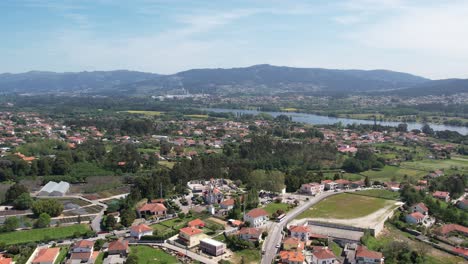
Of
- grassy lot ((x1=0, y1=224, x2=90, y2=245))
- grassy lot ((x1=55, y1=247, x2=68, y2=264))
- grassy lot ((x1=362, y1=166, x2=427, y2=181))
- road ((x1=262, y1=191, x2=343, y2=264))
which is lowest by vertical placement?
grassy lot ((x1=362, y1=166, x2=427, y2=181))

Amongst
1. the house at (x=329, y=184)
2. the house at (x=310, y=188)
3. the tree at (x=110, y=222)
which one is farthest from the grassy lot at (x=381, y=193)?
the tree at (x=110, y=222)

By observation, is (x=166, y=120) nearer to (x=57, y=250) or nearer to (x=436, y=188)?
(x=436, y=188)

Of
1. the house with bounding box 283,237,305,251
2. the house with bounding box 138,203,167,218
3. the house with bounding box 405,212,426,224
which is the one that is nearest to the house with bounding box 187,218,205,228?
the house with bounding box 138,203,167,218

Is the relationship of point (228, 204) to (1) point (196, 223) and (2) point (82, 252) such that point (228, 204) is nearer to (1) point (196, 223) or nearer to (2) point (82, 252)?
(1) point (196, 223)

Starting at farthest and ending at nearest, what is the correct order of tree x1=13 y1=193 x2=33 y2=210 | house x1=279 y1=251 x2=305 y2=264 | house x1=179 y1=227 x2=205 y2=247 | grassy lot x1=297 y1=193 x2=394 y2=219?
tree x1=13 y1=193 x2=33 y2=210 → grassy lot x1=297 y1=193 x2=394 y2=219 → house x1=179 y1=227 x2=205 y2=247 → house x1=279 y1=251 x2=305 y2=264

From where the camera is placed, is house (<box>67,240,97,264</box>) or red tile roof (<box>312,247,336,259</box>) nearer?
house (<box>67,240,97,264</box>)

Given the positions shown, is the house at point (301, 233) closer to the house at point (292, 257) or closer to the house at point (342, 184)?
the house at point (292, 257)

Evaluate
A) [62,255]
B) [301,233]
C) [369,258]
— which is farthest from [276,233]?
[62,255]

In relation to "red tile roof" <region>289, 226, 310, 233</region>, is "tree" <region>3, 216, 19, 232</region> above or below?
below

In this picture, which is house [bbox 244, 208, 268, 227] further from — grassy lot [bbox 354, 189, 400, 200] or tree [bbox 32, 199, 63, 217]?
tree [bbox 32, 199, 63, 217]
